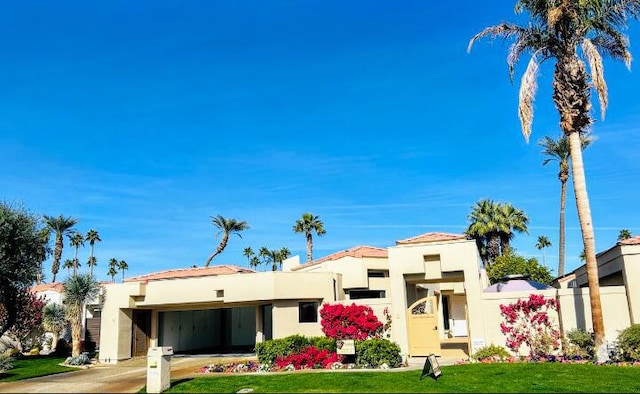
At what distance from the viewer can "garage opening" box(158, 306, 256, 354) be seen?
31.5 meters

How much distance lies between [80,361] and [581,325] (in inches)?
906

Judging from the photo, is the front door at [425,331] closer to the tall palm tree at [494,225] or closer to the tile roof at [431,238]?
the tile roof at [431,238]

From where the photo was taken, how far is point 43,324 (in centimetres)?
3416

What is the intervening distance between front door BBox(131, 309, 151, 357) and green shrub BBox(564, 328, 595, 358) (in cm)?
2235

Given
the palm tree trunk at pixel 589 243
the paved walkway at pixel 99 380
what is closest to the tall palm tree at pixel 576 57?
the palm tree trunk at pixel 589 243

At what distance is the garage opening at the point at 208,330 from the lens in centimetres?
3152

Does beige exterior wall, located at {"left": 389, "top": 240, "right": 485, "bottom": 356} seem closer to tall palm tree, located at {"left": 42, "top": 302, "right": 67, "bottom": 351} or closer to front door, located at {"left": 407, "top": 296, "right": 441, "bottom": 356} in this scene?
front door, located at {"left": 407, "top": 296, "right": 441, "bottom": 356}

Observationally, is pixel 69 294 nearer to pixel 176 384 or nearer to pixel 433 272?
pixel 176 384

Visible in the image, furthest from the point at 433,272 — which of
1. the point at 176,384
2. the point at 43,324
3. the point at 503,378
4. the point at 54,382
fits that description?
the point at 43,324

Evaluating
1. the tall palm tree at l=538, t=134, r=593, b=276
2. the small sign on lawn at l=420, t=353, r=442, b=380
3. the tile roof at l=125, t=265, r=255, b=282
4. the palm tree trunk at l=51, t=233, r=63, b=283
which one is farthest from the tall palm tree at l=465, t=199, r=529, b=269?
the palm tree trunk at l=51, t=233, r=63, b=283

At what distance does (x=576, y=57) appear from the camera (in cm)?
1934

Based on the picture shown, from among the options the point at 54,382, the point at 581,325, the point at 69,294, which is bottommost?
the point at 54,382

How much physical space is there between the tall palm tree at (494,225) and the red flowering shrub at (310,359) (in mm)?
26792

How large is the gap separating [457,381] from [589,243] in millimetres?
7849
